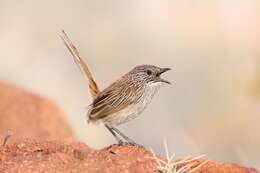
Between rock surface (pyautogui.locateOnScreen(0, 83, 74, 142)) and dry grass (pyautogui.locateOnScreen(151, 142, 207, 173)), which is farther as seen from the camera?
rock surface (pyautogui.locateOnScreen(0, 83, 74, 142))

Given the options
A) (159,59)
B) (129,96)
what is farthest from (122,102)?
(159,59)

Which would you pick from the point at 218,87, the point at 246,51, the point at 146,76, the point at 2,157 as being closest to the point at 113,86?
the point at 146,76

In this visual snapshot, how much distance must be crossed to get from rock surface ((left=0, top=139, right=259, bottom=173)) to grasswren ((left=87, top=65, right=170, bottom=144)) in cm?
137

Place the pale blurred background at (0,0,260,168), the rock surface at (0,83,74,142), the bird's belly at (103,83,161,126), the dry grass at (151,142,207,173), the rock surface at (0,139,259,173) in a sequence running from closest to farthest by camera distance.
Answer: the dry grass at (151,142,207,173) < the rock surface at (0,139,259,173) < the bird's belly at (103,83,161,126) < the rock surface at (0,83,74,142) < the pale blurred background at (0,0,260,168)

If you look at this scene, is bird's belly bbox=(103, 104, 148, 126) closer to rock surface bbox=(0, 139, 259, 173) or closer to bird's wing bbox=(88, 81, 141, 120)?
bird's wing bbox=(88, 81, 141, 120)

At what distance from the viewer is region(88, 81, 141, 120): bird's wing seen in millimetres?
9250

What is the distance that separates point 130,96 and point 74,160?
2.00 m

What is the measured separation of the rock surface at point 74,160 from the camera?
279 inches

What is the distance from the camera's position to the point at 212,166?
7496 millimetres

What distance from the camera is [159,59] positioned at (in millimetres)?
19266

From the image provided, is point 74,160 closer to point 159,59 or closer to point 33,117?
point 33,117

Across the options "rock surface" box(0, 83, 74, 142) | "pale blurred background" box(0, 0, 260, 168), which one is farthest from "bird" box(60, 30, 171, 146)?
"rock surface" box(0, 83, 74, 142)

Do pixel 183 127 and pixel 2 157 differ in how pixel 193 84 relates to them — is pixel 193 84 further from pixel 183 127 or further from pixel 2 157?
pixel 2 157

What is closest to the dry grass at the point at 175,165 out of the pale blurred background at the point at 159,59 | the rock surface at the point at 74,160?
the rock surface at the point at 74,160
